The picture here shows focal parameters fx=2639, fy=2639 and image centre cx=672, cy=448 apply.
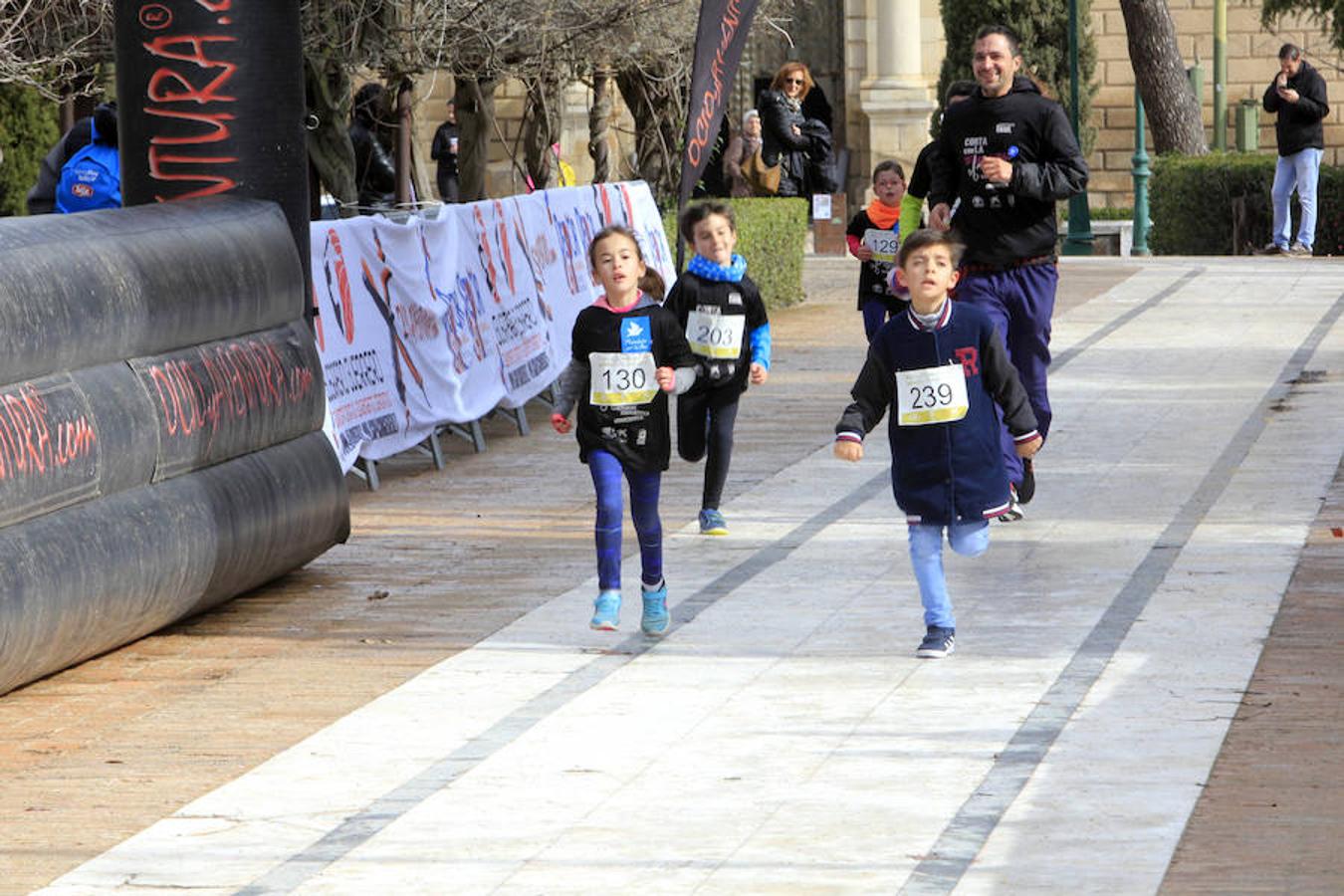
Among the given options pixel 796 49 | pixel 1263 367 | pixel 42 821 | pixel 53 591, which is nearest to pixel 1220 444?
pixel 1263 367

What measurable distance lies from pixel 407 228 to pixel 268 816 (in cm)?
699

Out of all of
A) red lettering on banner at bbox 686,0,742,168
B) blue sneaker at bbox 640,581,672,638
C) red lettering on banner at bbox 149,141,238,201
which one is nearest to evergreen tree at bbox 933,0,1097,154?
red lettering on banner at bbox 686,0,742,168

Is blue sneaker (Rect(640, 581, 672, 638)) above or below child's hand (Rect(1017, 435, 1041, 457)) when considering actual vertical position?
below

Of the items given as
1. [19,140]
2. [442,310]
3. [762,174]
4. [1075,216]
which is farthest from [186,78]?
[1075,216]

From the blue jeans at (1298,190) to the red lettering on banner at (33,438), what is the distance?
65.4 ft

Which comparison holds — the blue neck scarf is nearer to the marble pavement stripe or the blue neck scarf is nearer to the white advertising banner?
the white advertising banner

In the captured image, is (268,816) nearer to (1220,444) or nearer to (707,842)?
(707,842)

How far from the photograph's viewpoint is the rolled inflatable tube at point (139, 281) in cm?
836

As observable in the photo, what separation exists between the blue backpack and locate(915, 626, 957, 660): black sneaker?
620 cm

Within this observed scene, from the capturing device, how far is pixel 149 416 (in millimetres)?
8984

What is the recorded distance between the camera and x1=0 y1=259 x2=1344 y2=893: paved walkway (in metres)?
6.36

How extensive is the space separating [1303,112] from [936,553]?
1912 centimetres

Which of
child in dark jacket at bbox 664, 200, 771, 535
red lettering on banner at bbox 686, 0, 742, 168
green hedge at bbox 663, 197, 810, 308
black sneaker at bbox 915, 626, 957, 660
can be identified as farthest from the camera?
green hedge at bbox 663, 197, 810, 308

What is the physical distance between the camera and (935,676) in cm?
828
